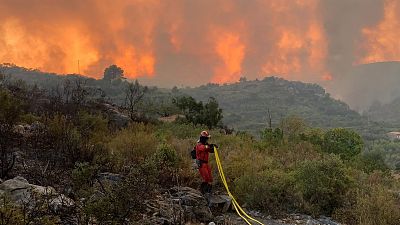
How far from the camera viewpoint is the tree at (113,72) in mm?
141625

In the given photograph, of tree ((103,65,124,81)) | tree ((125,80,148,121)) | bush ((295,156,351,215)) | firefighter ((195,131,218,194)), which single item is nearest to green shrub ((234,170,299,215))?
bush ((295,156,351,215))

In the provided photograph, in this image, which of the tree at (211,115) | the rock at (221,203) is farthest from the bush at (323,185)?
the tree at (211,115)

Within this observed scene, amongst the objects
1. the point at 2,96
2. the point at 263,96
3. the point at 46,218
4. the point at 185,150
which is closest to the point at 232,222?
the point at 46,218

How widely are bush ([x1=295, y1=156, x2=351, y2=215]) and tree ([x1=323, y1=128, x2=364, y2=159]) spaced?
12289mm

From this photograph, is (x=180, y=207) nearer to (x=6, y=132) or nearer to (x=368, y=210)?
(x=368, y=210)

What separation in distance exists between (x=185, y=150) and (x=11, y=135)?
6.57 meters

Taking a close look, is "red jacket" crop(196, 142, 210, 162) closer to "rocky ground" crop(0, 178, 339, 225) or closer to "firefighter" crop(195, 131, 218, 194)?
"firefighter" crop(195, 131, 218, 194)

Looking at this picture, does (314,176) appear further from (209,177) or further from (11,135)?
(11,135)

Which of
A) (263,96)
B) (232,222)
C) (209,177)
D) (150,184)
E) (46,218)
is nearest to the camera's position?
(46,218)

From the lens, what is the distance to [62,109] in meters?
24.4

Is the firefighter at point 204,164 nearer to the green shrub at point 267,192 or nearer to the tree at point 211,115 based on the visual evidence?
the green shrub at point 267,192

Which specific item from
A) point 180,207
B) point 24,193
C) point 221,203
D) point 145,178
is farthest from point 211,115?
point 24,193

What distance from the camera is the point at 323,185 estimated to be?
37.4 feet

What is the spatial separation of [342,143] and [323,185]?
14.9 meters
